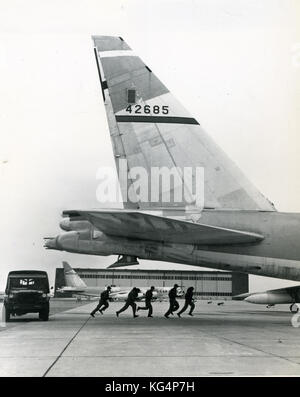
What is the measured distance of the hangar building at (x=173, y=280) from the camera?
104 meters

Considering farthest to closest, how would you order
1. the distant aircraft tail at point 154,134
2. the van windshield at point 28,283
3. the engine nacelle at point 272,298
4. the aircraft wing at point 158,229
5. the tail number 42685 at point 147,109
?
the engine nacelle at point 272,298 → the van windshield at point 28,283 → the tail number 42685 at point 147,109 → the distant aircraft tail at point 154,134 → the aircraft wing at point 158,229

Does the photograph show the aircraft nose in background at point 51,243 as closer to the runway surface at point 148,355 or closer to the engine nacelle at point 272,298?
the runway surface at point 148,355

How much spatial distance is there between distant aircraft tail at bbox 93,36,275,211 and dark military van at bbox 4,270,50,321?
6073 mm

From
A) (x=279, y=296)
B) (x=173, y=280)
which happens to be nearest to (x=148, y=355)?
(x=279, y=296)

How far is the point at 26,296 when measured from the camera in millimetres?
19234

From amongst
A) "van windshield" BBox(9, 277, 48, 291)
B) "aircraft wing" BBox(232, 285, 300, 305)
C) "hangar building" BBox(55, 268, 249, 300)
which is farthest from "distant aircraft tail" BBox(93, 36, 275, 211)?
"hangar building" BBox(55, 268, 249, 300)

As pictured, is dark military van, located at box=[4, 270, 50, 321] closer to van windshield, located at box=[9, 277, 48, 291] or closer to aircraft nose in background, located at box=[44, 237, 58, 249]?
van windshield, located at box=[9, 277, 48, 291]

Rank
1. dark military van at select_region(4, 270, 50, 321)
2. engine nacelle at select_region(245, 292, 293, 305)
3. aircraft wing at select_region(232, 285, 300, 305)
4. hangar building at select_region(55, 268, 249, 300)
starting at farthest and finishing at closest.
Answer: hangar building at select_region(55, 268, 249, 300)
engine nacelle at select_region(245, 292, 293, 305)
aircraft wing at select_region(232, 285, 300, 305)
dark military van at select_region(4, 270, 50, 321)

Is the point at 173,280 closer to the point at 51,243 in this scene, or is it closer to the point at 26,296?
the point at 26,296

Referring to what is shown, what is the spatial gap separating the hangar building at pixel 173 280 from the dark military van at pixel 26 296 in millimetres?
83327

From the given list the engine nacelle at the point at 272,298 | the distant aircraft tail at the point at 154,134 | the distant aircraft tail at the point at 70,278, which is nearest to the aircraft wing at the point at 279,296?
the engine nacelle at the point at 272,298

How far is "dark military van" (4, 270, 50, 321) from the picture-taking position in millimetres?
19188

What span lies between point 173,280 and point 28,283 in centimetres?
8831
